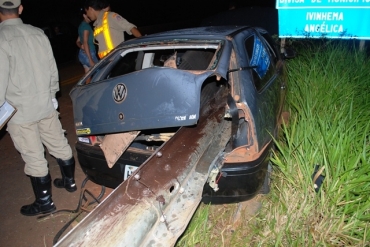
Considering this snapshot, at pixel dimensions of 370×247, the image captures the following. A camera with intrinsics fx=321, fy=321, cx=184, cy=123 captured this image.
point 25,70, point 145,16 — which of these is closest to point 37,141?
point 25,70

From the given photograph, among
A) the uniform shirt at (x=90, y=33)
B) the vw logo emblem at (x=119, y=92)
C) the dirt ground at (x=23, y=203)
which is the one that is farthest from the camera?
the uniform shirt at (x=90, y=33)

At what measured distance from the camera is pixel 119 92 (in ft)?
8.06

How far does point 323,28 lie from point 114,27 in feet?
15.1

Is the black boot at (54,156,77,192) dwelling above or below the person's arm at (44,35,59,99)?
below

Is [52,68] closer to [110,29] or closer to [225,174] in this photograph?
[110,29]

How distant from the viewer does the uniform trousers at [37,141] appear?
3.06 metres

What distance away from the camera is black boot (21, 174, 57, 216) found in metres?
3.21

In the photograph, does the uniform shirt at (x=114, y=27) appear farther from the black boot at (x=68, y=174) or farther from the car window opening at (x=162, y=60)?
the black boot at (x=68, y=174)

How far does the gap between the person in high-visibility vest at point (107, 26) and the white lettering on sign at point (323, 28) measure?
13.8ft

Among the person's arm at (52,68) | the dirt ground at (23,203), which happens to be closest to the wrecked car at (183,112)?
the person's arm at (52,68)

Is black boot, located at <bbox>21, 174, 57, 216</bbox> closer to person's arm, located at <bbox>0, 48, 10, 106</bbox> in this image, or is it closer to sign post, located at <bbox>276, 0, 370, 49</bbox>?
person's arm, located at <bbox>0, 48, 10, 106</bbox>

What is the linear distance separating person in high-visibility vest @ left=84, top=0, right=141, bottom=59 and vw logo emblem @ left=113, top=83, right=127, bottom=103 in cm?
215

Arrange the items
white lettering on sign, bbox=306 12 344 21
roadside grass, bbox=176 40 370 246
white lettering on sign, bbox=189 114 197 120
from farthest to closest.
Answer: white lettering on sign, bbox=306 12 344 21, roadside grass, bbox=176 40 370 246, white lettering on sign, bbox=189 114 197 120

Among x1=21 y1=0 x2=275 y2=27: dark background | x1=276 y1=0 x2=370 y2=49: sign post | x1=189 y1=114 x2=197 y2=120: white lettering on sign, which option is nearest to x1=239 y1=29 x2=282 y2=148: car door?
x1=189 y1=114 x2=197 y2=120: white lettering on sign
